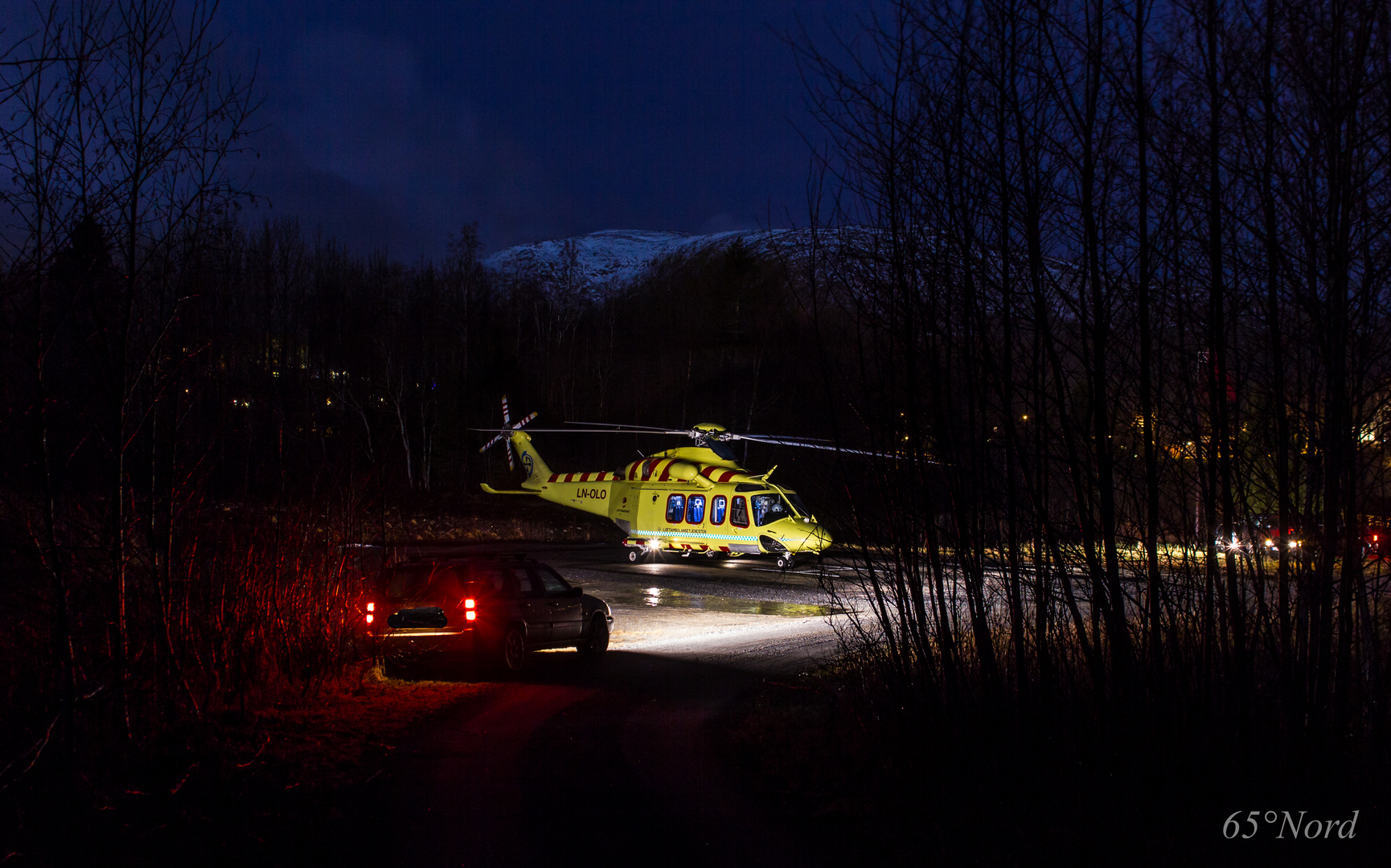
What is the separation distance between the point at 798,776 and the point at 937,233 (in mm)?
3668

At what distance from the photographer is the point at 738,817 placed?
17.6 ft

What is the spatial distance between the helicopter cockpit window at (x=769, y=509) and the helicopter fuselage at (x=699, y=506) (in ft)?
0.07

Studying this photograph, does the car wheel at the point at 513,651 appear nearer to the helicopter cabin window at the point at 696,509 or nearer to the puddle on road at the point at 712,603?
the puddle on road at the point at 712,603

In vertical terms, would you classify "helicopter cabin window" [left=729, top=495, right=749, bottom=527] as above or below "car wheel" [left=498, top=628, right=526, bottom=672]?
above

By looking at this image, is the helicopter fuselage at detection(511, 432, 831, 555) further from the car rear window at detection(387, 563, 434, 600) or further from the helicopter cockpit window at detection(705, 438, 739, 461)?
the car rear window at detection(387, 563, 434, 600)

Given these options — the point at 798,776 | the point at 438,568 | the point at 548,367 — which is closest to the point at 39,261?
the point at 798,776

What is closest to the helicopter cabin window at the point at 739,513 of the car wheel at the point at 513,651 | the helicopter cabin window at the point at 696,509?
the helicopter cabin window at the point at 696,509

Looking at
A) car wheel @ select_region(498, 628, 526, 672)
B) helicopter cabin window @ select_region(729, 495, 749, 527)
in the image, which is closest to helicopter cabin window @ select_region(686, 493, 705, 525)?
helicopter cabin window @ select_region(729, 495, 749, 527)

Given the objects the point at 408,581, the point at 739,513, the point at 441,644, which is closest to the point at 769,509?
the point at 739,513

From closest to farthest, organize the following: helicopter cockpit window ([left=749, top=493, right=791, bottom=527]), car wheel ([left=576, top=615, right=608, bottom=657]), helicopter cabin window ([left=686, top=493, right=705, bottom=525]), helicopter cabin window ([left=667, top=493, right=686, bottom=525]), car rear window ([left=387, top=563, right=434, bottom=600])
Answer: car rear window ([left=387, top=563, right=434, bottom=600]), car wheel ([left=576, top=615, right=608, bottom=657]), helicopter cockpit window ([left=749, top=493, right=791, bottom=527]), helicopter cabin window ([left=686, top=493, right=705, bottom=525]), helicopter cabin window ([left=667, top=493, right=686, bottom=525])

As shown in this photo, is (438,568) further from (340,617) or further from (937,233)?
(937,233)

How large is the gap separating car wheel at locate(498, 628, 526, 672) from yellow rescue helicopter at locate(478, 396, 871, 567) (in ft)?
40.2

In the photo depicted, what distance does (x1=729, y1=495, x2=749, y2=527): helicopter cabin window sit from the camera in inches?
953

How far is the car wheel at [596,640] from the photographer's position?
12.2 meters
